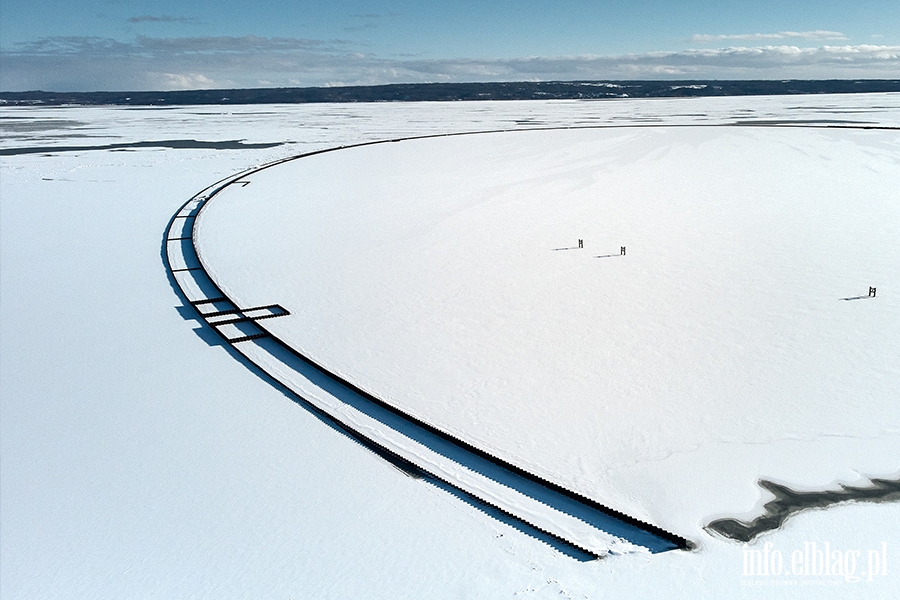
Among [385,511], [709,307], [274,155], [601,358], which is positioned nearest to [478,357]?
Result: [601,358]

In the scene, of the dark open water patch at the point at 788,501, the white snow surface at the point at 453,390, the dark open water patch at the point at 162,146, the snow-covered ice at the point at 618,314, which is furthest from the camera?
the dark open water patch at the point at 162,146

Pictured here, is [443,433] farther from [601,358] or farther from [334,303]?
[334,303]

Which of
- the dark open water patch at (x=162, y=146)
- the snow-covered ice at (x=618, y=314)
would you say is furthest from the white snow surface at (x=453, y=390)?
the dark open water patch at (x=162, y=146)

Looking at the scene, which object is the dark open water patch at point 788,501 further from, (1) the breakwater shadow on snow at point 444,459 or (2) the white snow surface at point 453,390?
(1) the breakwater shadow on snow at point 444,459

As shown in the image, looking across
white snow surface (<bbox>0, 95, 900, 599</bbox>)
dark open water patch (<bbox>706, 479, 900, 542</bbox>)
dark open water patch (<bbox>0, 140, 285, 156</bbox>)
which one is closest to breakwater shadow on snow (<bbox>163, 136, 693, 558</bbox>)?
white snow surface (<bbox>0, 95, 900, 599</bbox>)

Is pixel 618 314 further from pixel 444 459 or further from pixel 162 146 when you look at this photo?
pixel 162 146

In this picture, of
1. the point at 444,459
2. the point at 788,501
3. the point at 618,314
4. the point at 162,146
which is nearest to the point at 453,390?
the point at 444,459

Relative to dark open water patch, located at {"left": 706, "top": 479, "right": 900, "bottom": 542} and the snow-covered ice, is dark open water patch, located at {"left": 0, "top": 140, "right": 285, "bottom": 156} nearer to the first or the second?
the snow-covered ice
